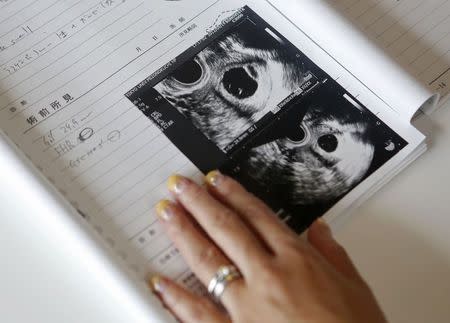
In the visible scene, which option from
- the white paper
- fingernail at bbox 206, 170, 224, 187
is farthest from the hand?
the white paper

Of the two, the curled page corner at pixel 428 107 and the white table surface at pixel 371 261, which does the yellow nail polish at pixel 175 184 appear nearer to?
the white table surface at pixel 371 261

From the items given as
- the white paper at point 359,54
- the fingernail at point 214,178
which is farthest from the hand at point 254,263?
the white paper at point 359,54

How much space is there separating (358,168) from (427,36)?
0.23 m

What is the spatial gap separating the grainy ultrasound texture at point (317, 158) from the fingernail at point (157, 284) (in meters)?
0.16

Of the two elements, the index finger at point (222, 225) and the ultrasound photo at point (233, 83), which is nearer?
the index finger at point (222, 225)

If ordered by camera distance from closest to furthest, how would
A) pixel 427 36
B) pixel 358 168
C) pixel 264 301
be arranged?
1. pixel 264 301
2. pixel 358 168
3. pixel 427 36

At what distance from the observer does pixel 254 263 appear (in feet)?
1.83

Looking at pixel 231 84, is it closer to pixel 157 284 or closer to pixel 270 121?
pixel 270 121

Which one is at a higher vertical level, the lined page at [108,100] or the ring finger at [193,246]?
the lined page at [108,100]

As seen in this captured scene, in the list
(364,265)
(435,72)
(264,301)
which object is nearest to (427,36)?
(435,72)

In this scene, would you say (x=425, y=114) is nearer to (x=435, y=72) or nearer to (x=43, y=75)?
(x=435, y=72)

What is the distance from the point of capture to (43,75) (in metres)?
0.72

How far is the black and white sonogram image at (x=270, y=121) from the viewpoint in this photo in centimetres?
66

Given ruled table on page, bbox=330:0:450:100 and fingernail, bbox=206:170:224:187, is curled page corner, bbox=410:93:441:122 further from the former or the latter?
fingernail, bbox=206:170:224:187
